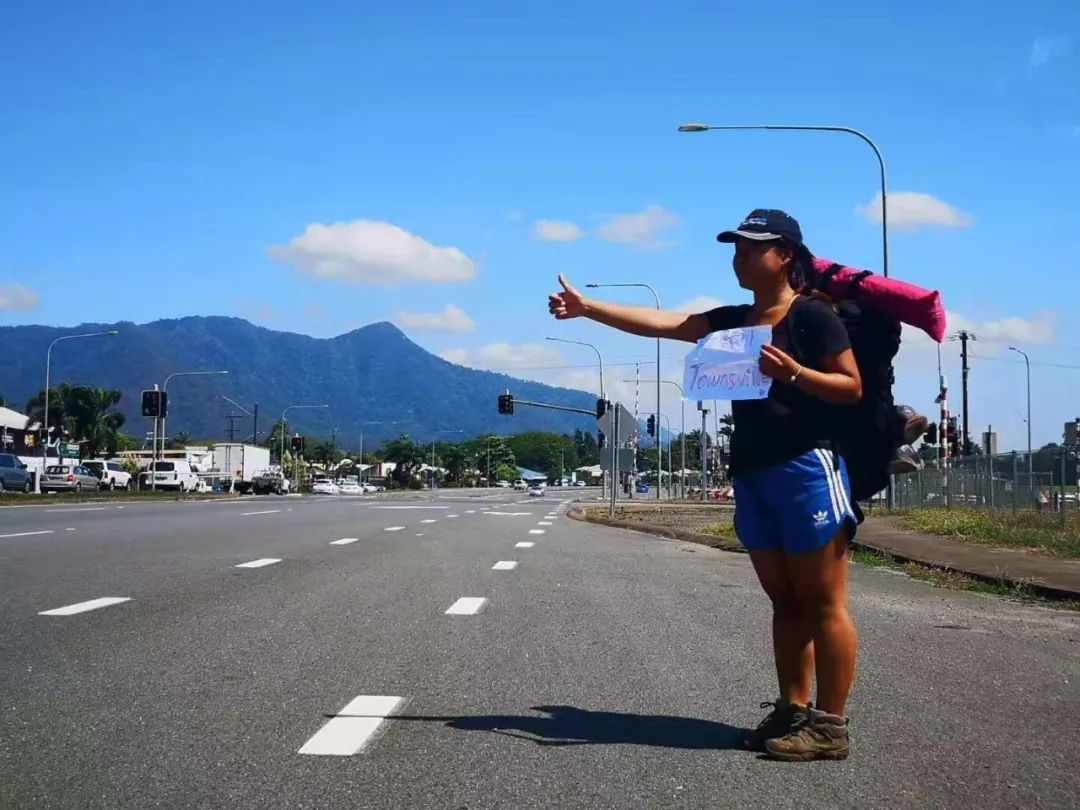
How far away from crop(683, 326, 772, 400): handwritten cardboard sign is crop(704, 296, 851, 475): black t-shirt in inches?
2.3

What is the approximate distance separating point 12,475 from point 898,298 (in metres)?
52.4

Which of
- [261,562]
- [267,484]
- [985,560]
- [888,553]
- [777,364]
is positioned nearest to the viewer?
[777,364]

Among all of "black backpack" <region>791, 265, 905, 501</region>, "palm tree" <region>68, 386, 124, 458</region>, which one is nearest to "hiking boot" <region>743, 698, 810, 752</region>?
"black backpack" <region>791, 265, 905, 501</region>

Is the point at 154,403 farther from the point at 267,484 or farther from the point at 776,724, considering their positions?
the point at 776,724

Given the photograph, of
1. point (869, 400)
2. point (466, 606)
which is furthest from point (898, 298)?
point (466, 606)

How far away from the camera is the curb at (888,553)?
1082 cm

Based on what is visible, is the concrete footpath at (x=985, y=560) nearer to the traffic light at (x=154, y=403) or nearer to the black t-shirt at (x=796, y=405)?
the black t-shirt at (x=796, y=405)

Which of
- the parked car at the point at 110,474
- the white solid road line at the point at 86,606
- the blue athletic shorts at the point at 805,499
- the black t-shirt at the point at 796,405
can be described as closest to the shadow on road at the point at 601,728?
the blue athletic shorts at the point at 805,499

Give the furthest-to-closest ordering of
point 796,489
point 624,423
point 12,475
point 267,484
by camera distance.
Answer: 1. point 267,484
2. point 12,475
3. point 624,423
4. point 796,489

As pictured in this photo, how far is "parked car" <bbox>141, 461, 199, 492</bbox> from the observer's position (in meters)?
76.8

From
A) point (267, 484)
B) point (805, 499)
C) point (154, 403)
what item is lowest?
point (267, 484)

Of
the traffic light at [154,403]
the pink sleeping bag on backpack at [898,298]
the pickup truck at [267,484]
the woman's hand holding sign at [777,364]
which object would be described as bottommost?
the pickup truck at [267,484]

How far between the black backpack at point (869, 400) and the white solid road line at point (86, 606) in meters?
5.87

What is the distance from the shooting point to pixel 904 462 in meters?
4.61
